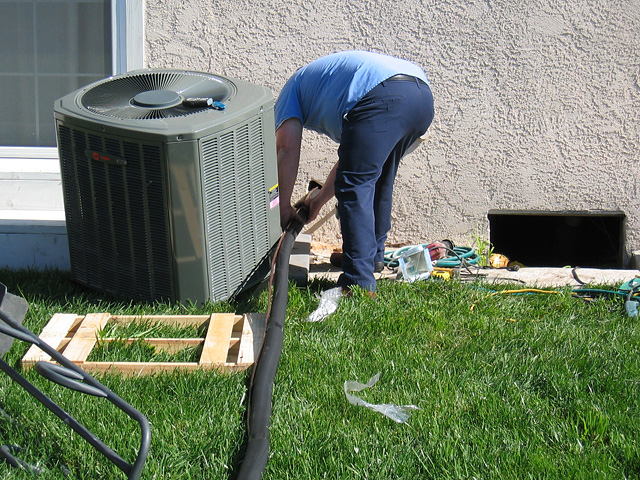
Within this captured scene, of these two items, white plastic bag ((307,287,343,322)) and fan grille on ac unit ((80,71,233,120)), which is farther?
white plastic bag ((307,287,343,322))

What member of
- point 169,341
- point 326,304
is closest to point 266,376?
point 169,341

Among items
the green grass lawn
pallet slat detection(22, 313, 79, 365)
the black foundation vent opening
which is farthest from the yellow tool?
pallet slat detection(22, 313, 79, 365)

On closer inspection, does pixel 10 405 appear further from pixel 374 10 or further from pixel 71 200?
pixel 374 10

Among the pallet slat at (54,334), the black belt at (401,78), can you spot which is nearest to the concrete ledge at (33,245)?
the pallet slat at (54,334)

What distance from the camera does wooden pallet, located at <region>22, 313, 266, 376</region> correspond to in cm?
277

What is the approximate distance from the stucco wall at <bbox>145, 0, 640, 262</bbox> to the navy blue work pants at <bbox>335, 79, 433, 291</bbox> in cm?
96

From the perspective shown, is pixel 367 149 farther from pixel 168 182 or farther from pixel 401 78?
pixel 168 182

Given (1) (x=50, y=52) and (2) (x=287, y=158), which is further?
(1) (x=50, y=52)

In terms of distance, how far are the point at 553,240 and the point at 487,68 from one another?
1.90 meters

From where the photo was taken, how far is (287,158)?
3828 mm

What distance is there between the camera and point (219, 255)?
338 cm

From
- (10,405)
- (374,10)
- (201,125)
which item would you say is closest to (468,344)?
(201,125)

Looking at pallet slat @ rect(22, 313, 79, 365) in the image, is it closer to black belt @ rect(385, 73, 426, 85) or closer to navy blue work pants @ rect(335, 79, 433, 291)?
navy blue work pants @ rect(335, 79, 433, 291)

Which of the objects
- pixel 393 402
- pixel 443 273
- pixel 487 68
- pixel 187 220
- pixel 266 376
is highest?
pixel 487 68
